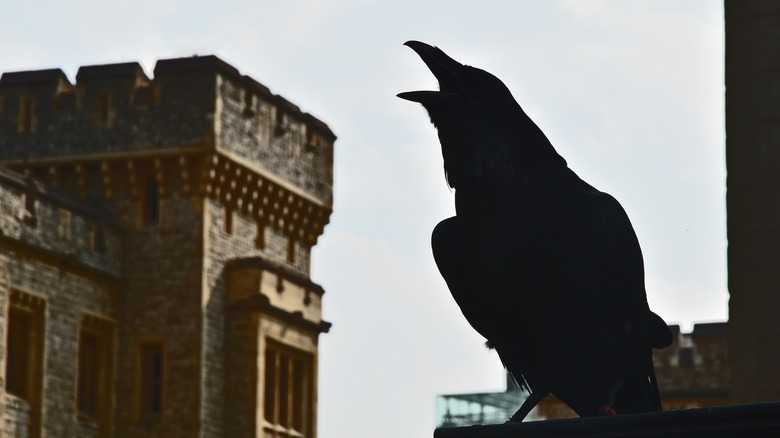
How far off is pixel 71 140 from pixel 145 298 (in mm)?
3968

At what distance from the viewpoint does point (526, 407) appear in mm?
4758

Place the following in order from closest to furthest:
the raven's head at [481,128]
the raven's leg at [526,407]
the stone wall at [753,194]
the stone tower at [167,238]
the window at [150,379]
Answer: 1. the raven's leg at [526,407]
2. the raven's head at [481,128]
3. the stone wall at [753,194]
4. the stone tower at [167,238]
5. the window at [150,379]

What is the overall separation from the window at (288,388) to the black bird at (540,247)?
108ft

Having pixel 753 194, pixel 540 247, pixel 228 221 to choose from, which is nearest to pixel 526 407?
pixel 540 247

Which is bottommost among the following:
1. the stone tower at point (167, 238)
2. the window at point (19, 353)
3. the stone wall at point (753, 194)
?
the stone wall at point (753, 194)

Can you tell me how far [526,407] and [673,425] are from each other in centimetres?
114

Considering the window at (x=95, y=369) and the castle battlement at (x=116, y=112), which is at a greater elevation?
the castle battlement at (x=116, y=112)

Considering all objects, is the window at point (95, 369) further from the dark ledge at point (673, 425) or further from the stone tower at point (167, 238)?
the dark ledge at point (673, 425)

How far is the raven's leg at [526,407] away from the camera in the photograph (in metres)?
4.57

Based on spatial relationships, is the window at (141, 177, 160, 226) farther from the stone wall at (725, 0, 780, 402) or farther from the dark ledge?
the dark ledge

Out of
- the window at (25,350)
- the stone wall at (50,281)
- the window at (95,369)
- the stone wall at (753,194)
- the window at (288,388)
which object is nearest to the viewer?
the stone wall at (753,194)

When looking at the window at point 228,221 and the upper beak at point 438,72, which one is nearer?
the upper beak at point 438,72

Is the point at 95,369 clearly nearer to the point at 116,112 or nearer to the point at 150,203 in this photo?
the point at 150,203

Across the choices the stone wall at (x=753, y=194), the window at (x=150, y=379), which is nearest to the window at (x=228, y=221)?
the window at (x=150, y=379)
